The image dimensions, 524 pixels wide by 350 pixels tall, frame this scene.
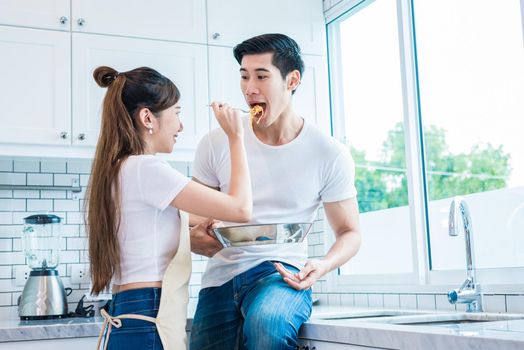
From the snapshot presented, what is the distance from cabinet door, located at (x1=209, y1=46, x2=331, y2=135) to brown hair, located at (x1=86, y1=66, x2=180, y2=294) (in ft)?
4.13

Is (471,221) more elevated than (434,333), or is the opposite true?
(471,221)

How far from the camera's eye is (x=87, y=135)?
314 centimetres

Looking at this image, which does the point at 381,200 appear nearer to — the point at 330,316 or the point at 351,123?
the point at 351,123

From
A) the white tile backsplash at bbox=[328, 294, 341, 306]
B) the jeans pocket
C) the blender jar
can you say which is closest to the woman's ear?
the jeans pocket

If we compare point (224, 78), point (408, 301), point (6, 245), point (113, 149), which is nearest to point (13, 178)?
point (6, 245)

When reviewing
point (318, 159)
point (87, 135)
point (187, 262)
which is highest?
point (87, 135)

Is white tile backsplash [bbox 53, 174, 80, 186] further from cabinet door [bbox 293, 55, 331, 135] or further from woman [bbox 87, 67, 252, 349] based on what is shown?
woman [bbox 87, 67, 252, 349]

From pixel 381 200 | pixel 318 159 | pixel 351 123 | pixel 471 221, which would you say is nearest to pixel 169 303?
pixel 318 159

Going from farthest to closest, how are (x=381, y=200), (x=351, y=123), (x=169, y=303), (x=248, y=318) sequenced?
(x=351, y=123), (x=381, y=200), (x=248, y=318), (x=169, y=303)

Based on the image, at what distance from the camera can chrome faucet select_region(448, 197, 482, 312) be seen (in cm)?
240

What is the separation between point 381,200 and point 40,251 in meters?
1.55

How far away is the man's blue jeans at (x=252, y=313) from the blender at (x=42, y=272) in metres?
0.96

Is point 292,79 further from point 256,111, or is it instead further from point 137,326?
point 137,326

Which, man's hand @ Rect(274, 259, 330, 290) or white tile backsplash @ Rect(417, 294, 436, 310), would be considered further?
white tile backsplash @ Rect(417, 294, 436, 310)
